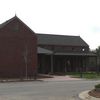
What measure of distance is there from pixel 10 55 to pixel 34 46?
414cm

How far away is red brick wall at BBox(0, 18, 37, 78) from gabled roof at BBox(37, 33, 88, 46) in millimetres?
19131

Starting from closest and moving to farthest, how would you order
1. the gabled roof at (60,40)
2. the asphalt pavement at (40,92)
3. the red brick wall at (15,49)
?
the asphalt pavement at (40,92), the red brick wall at (15,49), the gabled roof at (60,40)

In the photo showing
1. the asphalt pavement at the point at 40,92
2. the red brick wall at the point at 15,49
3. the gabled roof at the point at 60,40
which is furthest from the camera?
the gabled roof at the point at 60,40

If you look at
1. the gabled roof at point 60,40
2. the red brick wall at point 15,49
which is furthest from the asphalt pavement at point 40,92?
the gabled roof at point 60,40

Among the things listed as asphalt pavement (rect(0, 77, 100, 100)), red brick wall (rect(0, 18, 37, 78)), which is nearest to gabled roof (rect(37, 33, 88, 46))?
red brick wall (rect(0, 18, 37, 78))

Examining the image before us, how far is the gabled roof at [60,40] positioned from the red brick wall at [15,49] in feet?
A: 62.8

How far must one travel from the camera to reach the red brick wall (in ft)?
171

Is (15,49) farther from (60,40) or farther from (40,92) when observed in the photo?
(40,92)

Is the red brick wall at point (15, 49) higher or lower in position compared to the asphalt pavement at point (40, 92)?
higher

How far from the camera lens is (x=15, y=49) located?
5291 cm

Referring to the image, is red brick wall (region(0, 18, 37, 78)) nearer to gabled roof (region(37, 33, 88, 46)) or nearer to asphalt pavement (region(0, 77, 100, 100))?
gabled roof (region(37, 33, 88, 46))

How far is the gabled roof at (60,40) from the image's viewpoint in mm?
74688

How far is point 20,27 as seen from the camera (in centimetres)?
5338

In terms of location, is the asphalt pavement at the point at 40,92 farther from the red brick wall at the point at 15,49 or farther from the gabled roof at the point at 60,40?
the gabled roof at the point at 60,40
